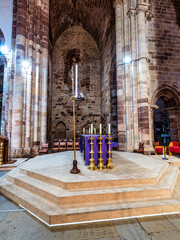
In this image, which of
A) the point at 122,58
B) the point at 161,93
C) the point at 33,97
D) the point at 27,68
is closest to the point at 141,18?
the point at 122,58

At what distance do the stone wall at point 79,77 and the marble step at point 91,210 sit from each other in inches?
440

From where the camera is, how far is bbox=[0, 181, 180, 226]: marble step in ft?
6.28

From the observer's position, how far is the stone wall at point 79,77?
44.2ft

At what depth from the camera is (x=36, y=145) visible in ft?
22.9

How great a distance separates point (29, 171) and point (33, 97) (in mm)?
4910

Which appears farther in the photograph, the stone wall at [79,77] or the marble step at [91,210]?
the stone wall at [79,77]

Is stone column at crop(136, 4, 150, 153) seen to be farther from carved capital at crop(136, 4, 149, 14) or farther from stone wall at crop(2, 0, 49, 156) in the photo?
stone wall at crop(2, 0, 49, 156)

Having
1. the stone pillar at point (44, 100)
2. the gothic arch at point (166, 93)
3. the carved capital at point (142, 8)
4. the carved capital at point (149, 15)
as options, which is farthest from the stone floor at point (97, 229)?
the carved capital at point (149, 15)

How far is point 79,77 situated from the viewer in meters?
14.9

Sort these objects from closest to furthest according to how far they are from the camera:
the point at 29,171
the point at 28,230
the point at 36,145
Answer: the point at 28,230 < the point at 29,171 < the point at 36,145

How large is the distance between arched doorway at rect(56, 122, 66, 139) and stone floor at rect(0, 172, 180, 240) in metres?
11.4

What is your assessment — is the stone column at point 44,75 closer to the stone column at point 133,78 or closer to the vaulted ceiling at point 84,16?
the vaulted ceiling at point 84,16

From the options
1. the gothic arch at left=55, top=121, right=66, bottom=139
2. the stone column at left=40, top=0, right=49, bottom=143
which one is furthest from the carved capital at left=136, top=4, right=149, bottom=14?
the gothic arch at left=55, top=121, right=66, bottom=139

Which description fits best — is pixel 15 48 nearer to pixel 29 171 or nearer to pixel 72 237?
pixel 29 171
